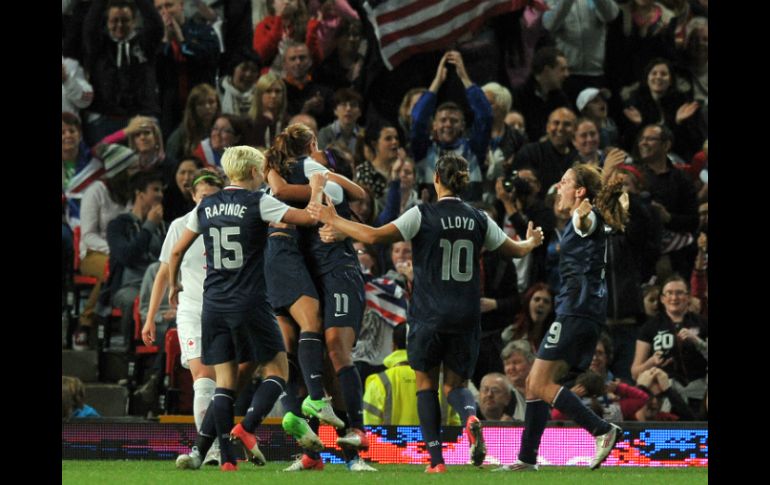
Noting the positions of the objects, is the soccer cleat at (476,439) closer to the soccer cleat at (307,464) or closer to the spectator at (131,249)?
the soccer cleat at (307,464)

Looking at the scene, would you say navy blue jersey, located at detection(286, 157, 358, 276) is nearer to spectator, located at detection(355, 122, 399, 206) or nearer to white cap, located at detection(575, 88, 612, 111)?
spectator, located at detection(355, 122, 399, 206)

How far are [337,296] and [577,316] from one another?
65.9 inches

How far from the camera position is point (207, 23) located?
595 inches

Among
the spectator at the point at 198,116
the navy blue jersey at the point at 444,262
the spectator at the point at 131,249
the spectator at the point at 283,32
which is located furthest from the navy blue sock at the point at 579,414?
the spectator at the point at 283,32

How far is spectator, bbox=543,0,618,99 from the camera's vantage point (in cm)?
1564

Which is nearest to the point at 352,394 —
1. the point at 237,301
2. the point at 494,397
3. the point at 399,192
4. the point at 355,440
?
the point at 355,440

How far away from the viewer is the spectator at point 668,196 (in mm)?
14484

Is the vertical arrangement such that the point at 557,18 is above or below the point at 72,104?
above

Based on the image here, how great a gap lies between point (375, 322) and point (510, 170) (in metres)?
2.43

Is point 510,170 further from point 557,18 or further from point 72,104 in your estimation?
point 72,104

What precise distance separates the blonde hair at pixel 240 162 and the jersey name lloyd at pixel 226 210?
257 mm

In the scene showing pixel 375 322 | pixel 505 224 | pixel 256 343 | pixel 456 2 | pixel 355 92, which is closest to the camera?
pixel 256 343
